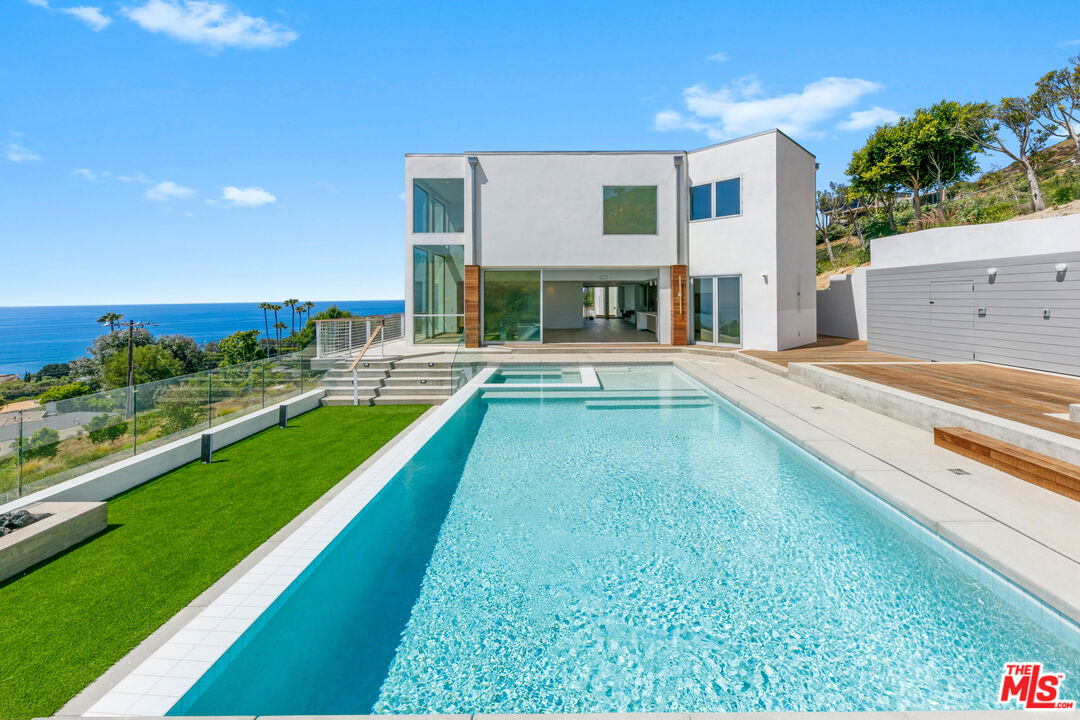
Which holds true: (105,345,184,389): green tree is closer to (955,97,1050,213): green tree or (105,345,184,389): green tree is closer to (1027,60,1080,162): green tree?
(955,97,1050,213): green tree

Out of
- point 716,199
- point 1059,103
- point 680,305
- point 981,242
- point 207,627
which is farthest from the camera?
point 1059,103

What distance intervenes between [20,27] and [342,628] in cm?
2260

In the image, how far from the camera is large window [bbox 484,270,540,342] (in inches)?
650

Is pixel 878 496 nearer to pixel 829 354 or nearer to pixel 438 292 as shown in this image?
pixel 829 354

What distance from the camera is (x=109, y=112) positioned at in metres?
31.3

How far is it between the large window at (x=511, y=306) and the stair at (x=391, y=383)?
4281 mm

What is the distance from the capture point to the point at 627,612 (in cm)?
314

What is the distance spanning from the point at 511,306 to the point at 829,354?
9.25 meters

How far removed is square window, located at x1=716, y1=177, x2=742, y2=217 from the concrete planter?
1540cm

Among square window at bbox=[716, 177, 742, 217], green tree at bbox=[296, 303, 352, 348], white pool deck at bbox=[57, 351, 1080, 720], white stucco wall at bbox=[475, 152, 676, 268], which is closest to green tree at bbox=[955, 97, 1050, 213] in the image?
square window at bbox=[716, 177, 742, 217]

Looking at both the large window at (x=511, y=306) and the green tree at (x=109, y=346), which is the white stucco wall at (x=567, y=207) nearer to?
the large window at (x=511, y=306)

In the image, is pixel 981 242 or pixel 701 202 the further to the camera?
pixel 701 202

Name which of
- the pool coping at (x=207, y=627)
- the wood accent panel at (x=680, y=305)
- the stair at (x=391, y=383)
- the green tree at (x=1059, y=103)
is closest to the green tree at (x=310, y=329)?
the stair at (x=391, y=383)

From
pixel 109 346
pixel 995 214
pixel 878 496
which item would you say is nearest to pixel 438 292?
pixel 878 496
